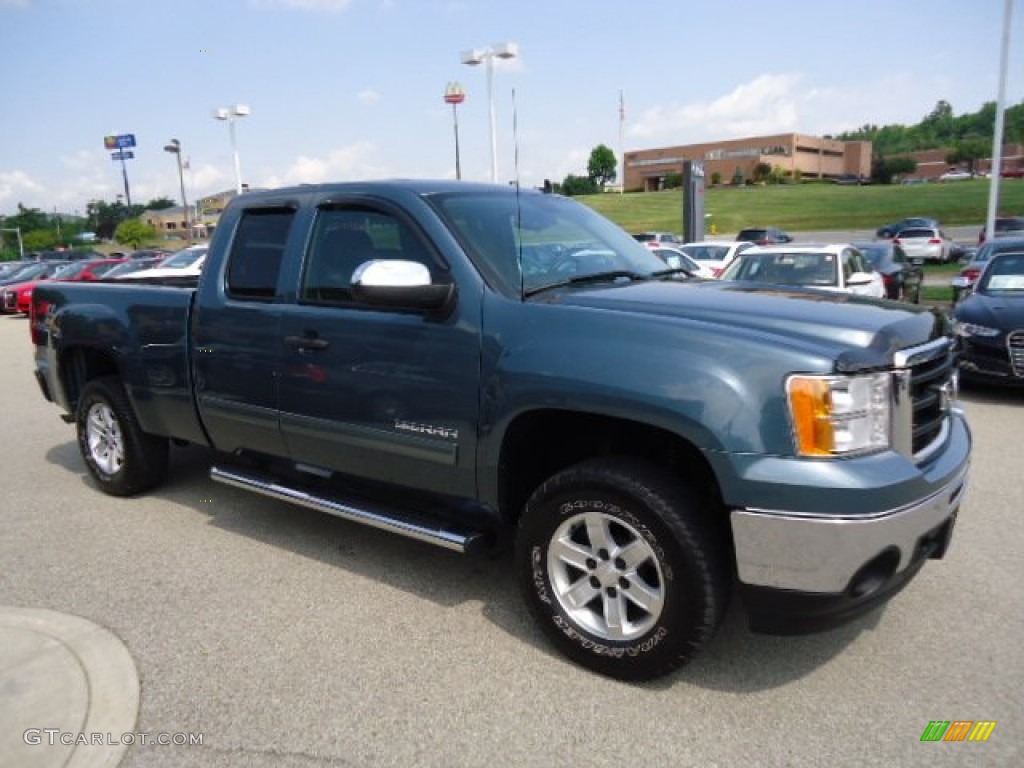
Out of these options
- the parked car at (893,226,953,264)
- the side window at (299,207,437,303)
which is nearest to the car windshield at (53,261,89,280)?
the side window at (299,207,437,303)

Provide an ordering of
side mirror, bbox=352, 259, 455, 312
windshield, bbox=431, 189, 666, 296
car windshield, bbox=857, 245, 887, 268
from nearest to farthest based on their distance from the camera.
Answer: side mirror, bbox=352, 259, 455, 312
windshield, bbox=431, 189, 666, 296
car windshield, bbox=857, 245, 887, 268

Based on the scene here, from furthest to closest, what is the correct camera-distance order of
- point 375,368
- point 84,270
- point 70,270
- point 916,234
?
point 916,234 → point 70,270 → point 84,270 → point 375,368

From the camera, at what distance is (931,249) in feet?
97.9

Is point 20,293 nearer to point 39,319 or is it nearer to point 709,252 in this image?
point 709,252

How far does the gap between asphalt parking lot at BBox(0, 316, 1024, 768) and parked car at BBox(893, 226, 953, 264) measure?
2811cm

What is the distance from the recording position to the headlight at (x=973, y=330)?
7863 millimetres

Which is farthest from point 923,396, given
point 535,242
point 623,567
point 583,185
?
point 583,185

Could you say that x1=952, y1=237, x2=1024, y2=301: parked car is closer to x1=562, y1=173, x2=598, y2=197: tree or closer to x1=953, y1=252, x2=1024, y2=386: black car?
x1=953, y1=252, x2=1024, y2=386: black car

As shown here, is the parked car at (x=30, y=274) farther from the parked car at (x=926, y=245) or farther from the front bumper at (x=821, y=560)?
the parked car at (x=926, y=245)

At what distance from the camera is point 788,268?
10.6 metres

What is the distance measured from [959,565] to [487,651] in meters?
2.48

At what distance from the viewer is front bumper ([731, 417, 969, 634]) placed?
2615mm

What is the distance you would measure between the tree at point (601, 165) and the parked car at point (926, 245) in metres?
82.3

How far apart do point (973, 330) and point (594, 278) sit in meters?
6.01
